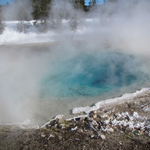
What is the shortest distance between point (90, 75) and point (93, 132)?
7.37ft

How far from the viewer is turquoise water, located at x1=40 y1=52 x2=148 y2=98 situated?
335 centimetres

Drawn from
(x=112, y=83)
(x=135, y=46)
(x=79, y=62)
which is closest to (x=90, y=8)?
(x=135, y=46)

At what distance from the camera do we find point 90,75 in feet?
13.4

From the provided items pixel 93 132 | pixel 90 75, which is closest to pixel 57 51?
pixel 90 75

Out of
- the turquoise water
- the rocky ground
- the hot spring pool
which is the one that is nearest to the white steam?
the hot spring pool

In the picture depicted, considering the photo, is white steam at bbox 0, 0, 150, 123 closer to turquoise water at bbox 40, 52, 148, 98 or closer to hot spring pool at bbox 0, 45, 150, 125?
hot spring pool at bbox 0, 45, 150, 125

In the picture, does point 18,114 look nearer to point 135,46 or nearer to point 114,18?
point 135,46

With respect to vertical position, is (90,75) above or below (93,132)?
above

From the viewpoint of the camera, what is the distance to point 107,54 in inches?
228

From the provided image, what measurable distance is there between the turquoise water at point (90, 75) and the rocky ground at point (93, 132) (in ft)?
2.70

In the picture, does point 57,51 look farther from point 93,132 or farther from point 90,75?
point 93,132

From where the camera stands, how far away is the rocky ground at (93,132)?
5.53ft

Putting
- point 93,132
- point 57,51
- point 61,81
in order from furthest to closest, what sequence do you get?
point 57,51, point 61,81, point 93,132

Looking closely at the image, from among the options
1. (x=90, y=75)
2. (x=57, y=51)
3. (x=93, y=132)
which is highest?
(x=57, y=51)
